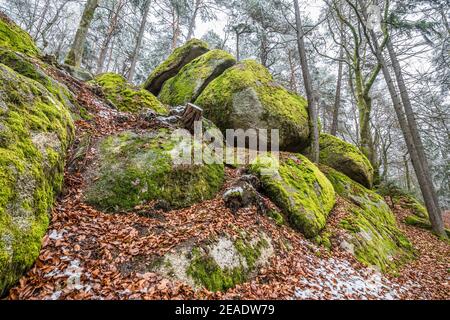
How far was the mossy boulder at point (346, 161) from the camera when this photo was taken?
424 inches

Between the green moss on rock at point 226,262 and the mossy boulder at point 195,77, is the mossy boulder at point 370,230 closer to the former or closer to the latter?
the green moss on rock at point 226,262

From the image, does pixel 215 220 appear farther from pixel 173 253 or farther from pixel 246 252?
pixel 173 253

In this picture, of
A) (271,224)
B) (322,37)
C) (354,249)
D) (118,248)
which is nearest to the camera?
(118,248)

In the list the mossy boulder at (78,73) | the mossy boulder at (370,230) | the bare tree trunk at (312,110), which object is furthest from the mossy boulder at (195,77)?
the mossy boulder at (370,230)

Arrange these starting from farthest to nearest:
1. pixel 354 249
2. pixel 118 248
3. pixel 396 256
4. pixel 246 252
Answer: pixel 396 256 → pixel 354 249 → pixel 246 252 → pixel 118 248

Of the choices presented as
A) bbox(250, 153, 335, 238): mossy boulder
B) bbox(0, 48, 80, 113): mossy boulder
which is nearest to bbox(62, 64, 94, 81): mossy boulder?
bbox(0, 48, 80, 113): mossy boulder

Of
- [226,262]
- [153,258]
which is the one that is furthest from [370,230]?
[153,258]

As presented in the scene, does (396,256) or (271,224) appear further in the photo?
(396,256)

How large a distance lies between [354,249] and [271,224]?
8.35 ft

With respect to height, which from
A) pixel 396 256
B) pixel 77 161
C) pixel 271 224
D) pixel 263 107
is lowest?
pixel 396 256

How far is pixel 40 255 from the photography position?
2.77 meters

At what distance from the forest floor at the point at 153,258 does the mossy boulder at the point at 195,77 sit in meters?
4.96

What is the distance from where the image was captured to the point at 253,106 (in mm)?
8719
